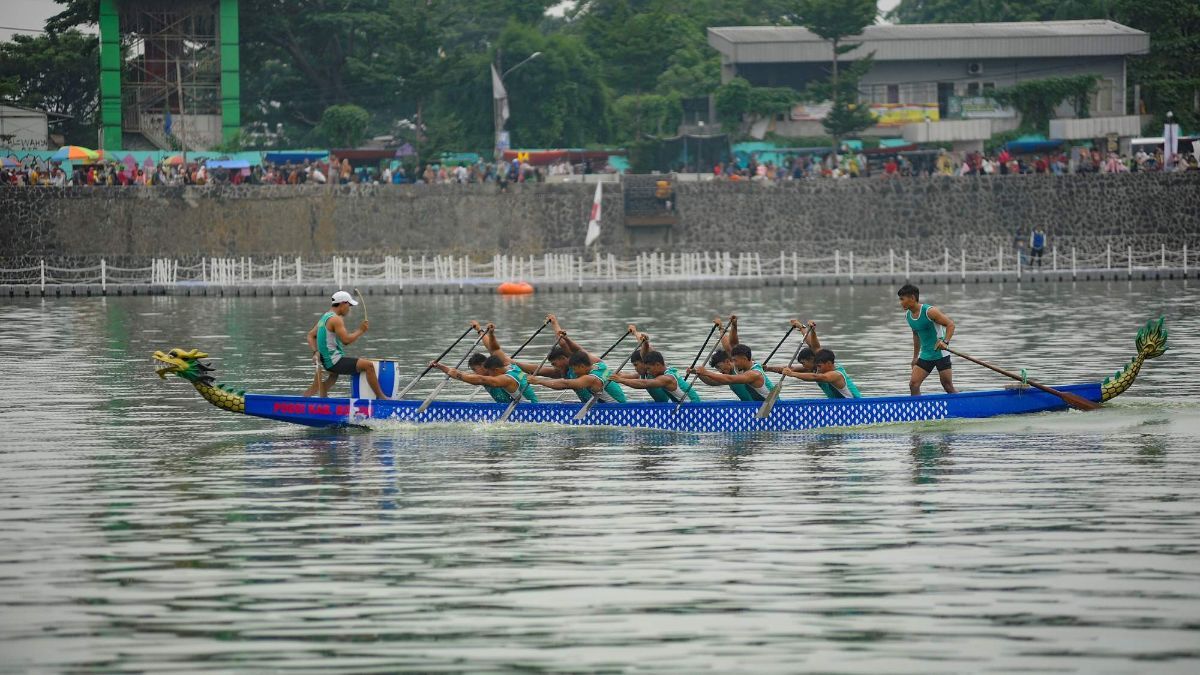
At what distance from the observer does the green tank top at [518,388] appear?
24125 mm

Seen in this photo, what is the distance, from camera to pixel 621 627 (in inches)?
546

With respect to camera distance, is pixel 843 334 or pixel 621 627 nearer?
pixel 621 627

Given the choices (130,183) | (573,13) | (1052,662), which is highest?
(573,13)

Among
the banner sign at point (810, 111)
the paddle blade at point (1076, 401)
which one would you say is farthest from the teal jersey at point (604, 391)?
the banner sign at point (810, 111)

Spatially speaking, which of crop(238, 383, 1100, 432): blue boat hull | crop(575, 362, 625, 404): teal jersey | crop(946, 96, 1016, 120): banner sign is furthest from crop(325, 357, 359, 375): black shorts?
crop(946, 96, 1016, 120): banner sign

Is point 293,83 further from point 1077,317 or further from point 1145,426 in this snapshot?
point 1145,426

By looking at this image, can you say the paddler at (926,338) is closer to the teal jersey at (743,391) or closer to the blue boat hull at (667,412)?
the blue boat hull at (667,412)

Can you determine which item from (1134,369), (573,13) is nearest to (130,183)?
(573,13)

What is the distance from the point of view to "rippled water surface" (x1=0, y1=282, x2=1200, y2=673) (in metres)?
13.4

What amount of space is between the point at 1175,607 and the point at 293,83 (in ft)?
209

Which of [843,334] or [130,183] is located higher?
[130,183]

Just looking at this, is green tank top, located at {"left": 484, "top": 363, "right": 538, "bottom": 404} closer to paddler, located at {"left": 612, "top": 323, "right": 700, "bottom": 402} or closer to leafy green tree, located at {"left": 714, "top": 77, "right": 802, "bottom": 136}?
paddler, located at {"left": 612, "top": 323, "right": 700, "bottom": 402}

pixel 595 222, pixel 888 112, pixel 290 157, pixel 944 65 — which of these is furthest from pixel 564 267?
pixel 944 65

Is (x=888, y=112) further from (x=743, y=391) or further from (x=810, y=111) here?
(x=743, y=391)
